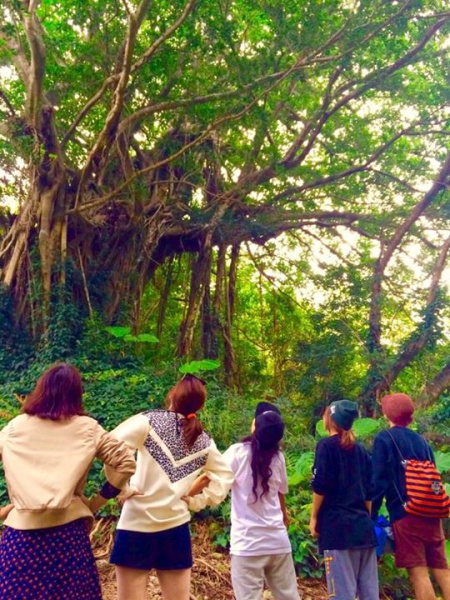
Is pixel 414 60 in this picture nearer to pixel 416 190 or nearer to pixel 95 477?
pixel 416 190

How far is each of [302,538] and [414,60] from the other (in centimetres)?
621

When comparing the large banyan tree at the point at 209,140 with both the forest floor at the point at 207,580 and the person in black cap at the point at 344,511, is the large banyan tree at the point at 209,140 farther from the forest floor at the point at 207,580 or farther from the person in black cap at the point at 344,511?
the person in black cap at the point at 344,511

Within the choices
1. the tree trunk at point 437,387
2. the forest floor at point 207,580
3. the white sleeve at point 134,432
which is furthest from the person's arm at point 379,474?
the tree trunk at point 437,387

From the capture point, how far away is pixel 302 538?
13.5ft

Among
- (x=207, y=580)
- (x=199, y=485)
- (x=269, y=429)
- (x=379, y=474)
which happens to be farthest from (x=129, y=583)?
(x=207, y=580)

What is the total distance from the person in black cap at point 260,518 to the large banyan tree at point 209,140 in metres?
4.39

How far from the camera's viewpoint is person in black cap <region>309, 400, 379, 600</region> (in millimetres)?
2643

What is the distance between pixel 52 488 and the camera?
186cm

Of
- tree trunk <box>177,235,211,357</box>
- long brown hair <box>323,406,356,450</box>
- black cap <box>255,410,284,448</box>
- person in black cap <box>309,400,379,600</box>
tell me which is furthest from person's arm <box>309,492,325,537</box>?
tree trunk <box>177,235,211,357</box>

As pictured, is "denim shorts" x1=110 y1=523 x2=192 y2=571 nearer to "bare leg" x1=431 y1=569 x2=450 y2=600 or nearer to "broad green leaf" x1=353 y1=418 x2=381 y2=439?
"bare leg" x1=431 y1=569 x2=450 y2=600

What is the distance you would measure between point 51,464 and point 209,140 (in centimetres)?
791

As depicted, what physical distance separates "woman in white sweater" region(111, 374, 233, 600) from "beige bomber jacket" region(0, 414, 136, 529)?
0.59 feet

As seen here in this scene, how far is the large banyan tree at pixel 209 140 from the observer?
6.27 metres

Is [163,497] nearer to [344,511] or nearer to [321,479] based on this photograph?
[321,479]
